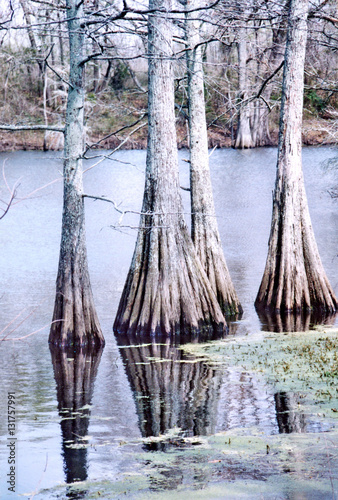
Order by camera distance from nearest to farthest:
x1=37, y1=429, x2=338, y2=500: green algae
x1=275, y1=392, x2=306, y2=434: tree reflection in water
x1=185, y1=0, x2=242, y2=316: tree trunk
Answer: x1=37, y1=429, x2=338, y2=500: green algae, x1=275, y1=392, x2=306, y2=434: tree reflection in water, x1=185, y1=0, x2=242, y2=316: tree trunk

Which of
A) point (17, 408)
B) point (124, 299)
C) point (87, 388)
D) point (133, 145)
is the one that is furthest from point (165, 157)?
point (133, 145)

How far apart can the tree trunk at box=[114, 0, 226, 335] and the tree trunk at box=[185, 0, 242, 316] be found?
3.42 feet

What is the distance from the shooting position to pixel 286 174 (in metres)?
10.5

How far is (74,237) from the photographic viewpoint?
859 cm

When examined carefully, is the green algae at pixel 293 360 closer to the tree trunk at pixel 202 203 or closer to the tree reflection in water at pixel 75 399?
the tree trunk at pixel 202 203

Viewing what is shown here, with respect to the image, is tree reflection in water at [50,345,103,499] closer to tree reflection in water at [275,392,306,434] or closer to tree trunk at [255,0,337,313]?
tree reflection in water at [275,392,306,434]

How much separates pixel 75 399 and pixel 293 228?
4.72 m

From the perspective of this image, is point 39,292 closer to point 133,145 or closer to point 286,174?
point 286,174

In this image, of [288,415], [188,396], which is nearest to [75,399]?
[188,396]

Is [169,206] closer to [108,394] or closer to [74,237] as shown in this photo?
[74,237]

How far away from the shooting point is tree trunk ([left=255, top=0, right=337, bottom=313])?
10344mm

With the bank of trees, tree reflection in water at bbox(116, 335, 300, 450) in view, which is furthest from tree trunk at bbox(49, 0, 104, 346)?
tree reflection in water at bbox(116, 335, 300, 450)

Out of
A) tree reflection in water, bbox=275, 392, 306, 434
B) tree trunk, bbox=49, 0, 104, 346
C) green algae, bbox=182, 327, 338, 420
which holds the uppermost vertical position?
tree trunk, bbox=49, 0, 104, 346

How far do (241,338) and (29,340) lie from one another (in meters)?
2.86
